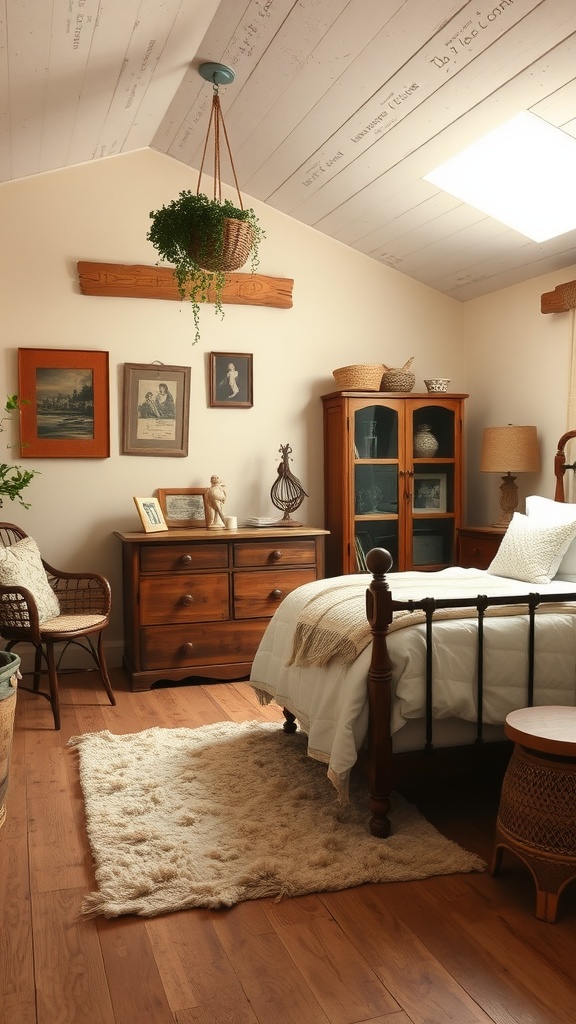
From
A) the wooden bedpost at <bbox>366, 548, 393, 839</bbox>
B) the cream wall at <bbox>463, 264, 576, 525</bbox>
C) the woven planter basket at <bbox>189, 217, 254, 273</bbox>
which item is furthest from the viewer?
the cream wall at <bbox>463, 264, 576, 525</bbox>

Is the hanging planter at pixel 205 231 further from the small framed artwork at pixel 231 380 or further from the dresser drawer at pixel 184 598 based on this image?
the dresser drawer at pixel 184 598

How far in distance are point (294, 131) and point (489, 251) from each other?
4.29 feet

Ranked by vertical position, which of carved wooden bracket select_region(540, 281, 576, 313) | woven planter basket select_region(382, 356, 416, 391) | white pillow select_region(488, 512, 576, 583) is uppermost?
carved wooden bracket select_region(540, 281, 576, 313)

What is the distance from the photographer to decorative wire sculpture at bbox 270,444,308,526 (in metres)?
4.98

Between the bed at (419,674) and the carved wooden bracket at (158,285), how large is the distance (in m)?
2.61

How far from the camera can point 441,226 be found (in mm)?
4473

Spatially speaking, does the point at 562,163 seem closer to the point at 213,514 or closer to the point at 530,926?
the point at 213,514

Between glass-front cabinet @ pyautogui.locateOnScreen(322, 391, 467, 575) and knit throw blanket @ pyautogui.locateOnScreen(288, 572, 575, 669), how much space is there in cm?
154

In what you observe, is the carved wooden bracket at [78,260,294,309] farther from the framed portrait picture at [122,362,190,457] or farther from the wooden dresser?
the wooden dresser

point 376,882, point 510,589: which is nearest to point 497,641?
point 510,589

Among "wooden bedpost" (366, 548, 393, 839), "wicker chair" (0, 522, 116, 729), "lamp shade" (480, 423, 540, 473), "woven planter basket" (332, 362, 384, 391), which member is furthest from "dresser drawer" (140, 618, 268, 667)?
"wooden bedpost" (366, 548, 393, 839)

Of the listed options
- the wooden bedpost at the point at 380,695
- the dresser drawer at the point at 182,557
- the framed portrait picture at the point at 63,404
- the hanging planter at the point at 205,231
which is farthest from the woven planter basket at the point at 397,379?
the wooden bedpost at the point at 380,695

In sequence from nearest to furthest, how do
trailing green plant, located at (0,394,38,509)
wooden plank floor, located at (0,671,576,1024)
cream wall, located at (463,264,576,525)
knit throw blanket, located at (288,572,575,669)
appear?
wooden plank floor, located at (0,671,576,1024) < knit throw blanket, located at (288,572,575,669) < trailing green plant, located at (0,394,38,509) < cream wall, located at (463,264,576,525)

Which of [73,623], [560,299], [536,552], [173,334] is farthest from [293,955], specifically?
[173,334]
